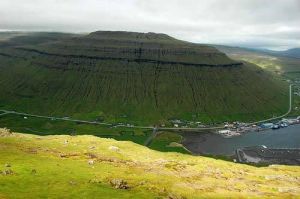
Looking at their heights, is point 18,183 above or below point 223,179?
above

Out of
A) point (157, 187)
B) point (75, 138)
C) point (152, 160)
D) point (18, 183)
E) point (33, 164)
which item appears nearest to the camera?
point (18, 183)

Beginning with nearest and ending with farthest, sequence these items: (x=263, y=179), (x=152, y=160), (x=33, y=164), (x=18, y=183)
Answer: (x=18, y=183) < (x=33, y=164) < (x=263, y=179) < (x=152, y=160)

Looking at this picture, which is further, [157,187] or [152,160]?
[152,160]

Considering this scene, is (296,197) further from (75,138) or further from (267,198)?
(75,138)

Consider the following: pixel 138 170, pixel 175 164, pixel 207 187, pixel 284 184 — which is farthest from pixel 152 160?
pixel 284 184

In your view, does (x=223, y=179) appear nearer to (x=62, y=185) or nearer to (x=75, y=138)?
(x=62, y=185)

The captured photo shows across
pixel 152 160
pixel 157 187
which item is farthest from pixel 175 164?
pixel 157 187
